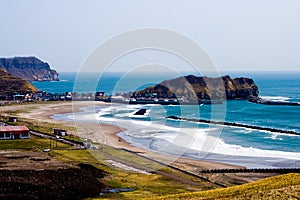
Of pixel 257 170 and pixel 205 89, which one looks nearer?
pixel 257 170

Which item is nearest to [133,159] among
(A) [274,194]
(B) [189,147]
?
(B) [189,147]

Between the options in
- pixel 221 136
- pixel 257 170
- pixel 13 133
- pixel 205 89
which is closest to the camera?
pixel 257 170

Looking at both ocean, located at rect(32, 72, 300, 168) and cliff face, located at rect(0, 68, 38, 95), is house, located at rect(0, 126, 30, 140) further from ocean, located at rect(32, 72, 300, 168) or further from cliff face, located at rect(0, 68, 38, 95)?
cliff face, located at rect(0, 68, 38, 95)

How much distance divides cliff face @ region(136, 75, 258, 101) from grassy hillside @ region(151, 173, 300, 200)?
375 feet

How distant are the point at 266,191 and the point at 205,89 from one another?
415ft

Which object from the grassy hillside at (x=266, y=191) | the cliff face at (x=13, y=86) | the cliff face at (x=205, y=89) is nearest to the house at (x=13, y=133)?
the grassy hillside at (x=266, y=191)

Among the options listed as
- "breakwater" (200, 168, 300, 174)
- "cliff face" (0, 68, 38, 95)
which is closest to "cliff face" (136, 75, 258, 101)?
"cliff face" (0, 68, 38, 95)

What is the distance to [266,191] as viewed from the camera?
26.9 meters

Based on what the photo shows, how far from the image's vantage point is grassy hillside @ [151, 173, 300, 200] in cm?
2573

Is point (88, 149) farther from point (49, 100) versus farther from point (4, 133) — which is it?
point (49, 100)

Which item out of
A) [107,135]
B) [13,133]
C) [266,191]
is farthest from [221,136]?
[266,191]

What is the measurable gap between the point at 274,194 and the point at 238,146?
39.9 meters

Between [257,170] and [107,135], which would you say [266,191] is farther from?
[107,135]

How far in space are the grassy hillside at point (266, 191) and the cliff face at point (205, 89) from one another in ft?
375
